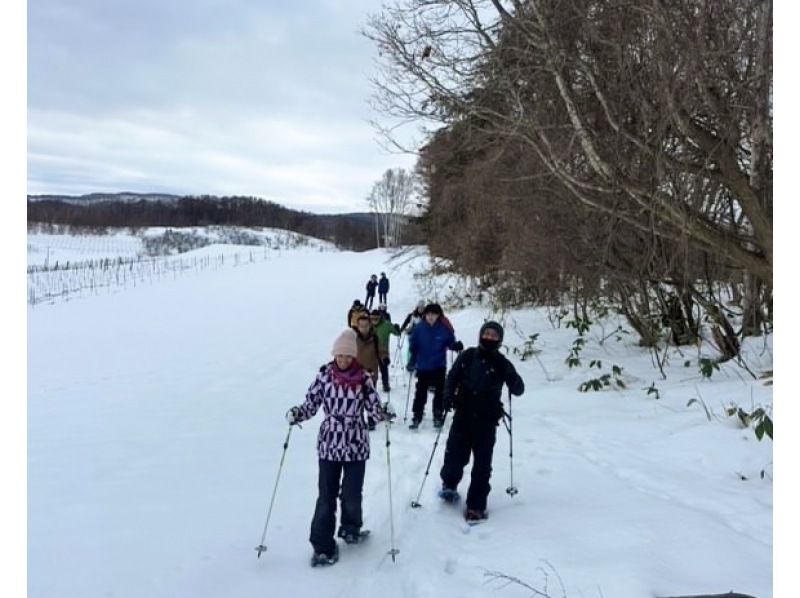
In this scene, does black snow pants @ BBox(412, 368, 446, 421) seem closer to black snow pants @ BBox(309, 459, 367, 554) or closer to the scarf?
black snow pants @ BBox(309, 459, 367, 554)

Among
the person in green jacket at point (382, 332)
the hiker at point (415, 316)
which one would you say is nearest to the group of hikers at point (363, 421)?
the hiker at point (415, 316)

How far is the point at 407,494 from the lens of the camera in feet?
18.1

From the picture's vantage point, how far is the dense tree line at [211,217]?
11262cm

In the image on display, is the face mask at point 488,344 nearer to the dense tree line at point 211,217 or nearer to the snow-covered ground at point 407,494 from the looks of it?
the snow-covered ground at point 407,494

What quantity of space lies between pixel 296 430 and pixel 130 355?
27.6ft

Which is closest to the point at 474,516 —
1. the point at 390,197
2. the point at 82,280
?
the point at 82,280

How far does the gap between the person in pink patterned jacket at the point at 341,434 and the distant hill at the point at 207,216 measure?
102878 millimetres

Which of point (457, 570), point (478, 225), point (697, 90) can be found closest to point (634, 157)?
point (697, 90)

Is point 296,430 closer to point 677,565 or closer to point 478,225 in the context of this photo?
point 677,565

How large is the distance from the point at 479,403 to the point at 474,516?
3.14 ft

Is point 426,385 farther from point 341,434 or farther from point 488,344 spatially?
point 341,434

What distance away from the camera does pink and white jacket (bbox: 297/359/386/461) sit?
14.5 feet

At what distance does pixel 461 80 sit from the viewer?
8680 mm

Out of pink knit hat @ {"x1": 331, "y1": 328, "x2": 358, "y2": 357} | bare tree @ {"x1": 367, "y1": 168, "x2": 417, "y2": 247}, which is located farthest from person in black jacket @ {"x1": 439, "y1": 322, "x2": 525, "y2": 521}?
bare tree @ {"x1": 367, "y1": 168, "x2": 417, "y2": 247}
